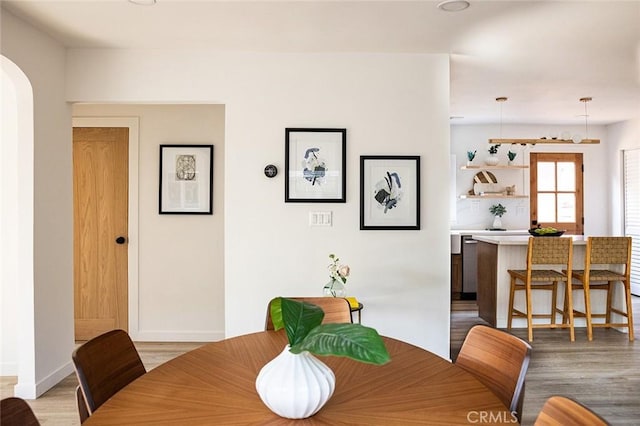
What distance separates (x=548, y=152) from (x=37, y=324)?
6794 mm

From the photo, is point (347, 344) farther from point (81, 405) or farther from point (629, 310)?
point (629, 310)

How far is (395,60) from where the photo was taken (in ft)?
11.5

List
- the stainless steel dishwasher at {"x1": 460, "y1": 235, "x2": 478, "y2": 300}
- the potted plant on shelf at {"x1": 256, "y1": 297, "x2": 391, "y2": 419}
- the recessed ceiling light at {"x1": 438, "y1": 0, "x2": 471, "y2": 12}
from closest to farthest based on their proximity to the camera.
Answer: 1. the potted plant on shelf at {"x1": 256, "y1": 297, "x2": 391, "y2": 419}
2. the recessed ceiling light at {"x1": 438, "y1": 0, "x2": 471, "y2": 12}
3. the stainless steel dishwasher at {"x1": 460, "y1": 235, "x2": 478, "y2": 300}

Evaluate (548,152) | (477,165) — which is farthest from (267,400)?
(548,152)

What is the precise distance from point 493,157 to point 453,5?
4402 millimetres

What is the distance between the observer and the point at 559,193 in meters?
6.97

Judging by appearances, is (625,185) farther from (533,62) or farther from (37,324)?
(37,324)

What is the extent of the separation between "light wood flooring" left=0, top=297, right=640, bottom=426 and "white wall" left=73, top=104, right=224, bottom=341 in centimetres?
21

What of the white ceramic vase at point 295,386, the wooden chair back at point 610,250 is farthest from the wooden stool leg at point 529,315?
the white ceramic vase at point 295,386

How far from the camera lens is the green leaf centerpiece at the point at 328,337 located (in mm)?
1071

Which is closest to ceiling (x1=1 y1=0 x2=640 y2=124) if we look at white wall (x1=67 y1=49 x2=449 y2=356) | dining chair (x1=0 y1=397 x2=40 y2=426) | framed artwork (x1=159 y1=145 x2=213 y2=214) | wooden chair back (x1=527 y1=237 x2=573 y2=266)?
white wall (x1=67 y1=49 x2=449 y2=356)

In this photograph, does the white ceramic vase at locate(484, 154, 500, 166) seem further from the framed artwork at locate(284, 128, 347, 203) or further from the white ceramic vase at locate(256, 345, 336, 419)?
the white ceramic vase at locate(256, 345, 336, 419)

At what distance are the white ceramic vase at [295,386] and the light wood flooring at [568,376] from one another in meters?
2.03

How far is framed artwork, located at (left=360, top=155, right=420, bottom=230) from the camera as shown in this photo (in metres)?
3.51
